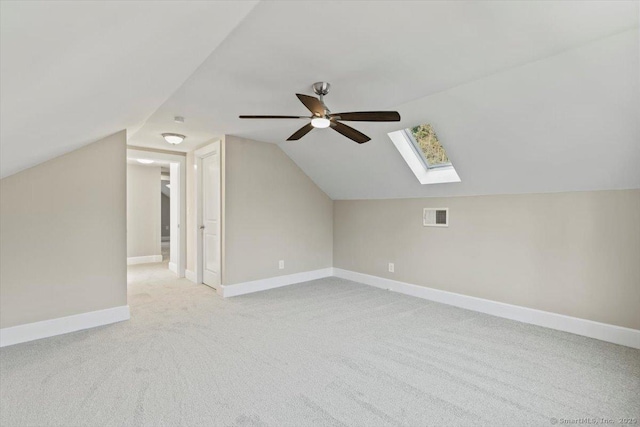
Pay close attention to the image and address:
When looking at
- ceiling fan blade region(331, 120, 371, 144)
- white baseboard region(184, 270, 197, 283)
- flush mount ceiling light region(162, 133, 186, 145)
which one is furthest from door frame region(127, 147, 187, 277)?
ceiling fan blade region(331, 120, 371, 144)

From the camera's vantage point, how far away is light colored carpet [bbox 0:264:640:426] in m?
1.81

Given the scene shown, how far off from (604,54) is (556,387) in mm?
2209

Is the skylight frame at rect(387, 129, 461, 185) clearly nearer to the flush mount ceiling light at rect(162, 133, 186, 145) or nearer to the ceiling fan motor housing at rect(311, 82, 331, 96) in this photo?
the ceiling fan motor housing at rect(311, 82, 331, 96)

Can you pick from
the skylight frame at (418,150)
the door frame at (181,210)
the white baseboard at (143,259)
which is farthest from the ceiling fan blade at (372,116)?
the white baseboard at (143,259)

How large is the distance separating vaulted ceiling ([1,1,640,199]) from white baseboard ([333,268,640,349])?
129 centimetres

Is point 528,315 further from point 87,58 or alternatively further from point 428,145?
point 87,58

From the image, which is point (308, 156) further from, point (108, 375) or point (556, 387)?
point (556, 387)

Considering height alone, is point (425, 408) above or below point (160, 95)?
below

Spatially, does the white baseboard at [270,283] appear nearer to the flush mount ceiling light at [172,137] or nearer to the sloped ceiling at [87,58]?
the flush mount ceiling light at [172,137]

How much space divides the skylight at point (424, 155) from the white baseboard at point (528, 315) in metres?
1.48

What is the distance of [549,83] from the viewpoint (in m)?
2.27

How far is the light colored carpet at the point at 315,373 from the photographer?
1810mm

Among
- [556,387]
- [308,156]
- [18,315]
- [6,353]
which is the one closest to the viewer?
[556,387]

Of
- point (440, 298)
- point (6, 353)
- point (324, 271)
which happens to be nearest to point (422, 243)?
point (440, 298)
